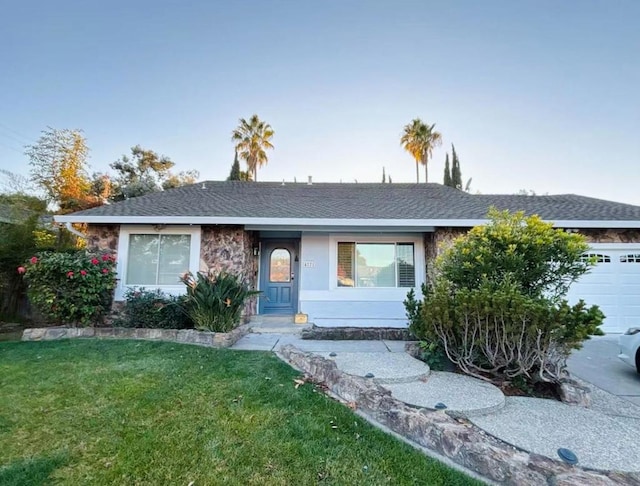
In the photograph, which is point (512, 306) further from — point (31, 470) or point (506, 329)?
point (31, 470)

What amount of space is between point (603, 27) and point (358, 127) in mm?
6919

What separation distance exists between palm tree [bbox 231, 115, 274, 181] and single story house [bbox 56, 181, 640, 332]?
12.0 metres

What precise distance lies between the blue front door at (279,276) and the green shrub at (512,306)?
5.23 metres

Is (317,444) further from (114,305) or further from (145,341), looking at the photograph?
(114,305)

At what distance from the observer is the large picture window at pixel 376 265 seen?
324 inches

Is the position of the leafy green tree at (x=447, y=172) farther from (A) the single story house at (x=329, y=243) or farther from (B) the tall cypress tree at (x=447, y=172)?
(A) the single story house at (x=329, y=243)

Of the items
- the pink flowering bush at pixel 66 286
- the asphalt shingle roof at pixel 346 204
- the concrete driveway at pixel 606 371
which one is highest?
the asphalt shingle roof at pixel 346 204

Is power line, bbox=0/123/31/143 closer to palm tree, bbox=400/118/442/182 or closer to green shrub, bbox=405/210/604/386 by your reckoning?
green shrub, bbox=405/210/604/386

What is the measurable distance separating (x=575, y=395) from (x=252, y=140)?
2088 centimetres

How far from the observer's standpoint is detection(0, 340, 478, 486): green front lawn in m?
2.06

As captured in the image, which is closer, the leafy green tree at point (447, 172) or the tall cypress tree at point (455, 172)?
the tall cypress tree at point (455, 172)

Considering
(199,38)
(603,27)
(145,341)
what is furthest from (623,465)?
(199,38)

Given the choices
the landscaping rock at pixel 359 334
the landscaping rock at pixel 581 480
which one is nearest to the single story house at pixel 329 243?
the landscaping rock at pixel 359 334

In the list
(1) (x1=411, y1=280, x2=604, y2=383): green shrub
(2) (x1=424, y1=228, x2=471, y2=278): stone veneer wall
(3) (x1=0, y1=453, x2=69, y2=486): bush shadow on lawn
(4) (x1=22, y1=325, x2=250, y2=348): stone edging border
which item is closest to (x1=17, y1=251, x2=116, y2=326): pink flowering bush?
(4) (x1=22, y1=325, x2=250, y2=348): stone edging border
